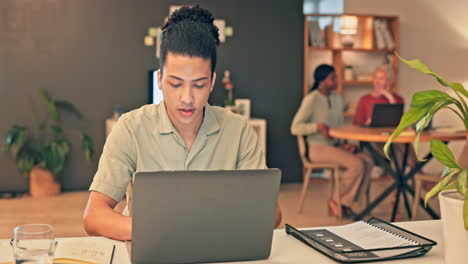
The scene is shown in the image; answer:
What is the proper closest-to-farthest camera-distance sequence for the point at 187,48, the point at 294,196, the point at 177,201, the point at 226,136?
1. the point at 177,201
2. the point at 187,48
3. the point at 226,136
4. the point at 294,196

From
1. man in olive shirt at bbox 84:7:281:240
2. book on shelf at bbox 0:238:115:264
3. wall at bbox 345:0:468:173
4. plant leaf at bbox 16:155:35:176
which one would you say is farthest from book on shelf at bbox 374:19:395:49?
book on shelf at bbox 0:238:115:264

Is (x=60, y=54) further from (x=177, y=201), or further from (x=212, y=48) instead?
(x=177, y=201)

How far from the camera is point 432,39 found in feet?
25.1

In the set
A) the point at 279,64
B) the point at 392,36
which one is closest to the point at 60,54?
the point at 279,64

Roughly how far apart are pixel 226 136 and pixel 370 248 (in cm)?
73

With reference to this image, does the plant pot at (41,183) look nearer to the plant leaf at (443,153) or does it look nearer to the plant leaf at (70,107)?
the plant leaf at (70,107)

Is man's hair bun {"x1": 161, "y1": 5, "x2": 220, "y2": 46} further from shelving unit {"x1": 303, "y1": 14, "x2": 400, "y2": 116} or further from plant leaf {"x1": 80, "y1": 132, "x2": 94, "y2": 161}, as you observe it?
shelving unit {"x1": 303, "y1": 14, "x2": 400, "y2": 116}

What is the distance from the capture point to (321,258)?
148 cm

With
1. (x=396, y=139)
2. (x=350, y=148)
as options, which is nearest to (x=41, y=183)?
(x=350, y=148)

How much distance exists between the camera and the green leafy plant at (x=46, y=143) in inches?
239

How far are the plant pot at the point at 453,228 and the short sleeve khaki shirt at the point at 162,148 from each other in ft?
2.90

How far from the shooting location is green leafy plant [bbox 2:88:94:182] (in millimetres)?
6078

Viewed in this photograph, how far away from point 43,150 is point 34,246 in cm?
509

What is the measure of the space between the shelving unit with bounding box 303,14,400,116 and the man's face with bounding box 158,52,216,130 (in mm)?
5241
